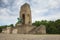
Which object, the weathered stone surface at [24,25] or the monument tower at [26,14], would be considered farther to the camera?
the monument tower at [26,14]

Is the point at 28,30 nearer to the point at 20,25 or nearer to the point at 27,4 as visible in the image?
the point at 20,25

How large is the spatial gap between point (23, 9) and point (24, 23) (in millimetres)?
3301

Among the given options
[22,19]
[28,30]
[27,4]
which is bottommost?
[28,30]

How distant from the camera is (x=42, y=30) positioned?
34.5 meters

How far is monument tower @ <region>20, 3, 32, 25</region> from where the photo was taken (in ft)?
128

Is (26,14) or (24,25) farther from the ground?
(26,14)

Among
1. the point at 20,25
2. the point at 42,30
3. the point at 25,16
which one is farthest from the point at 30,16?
the point at 42,30

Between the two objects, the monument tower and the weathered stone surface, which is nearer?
the weathered stone surface

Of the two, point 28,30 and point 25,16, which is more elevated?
point 25,16

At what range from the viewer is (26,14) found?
39.5 m

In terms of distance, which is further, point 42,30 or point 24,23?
point 24,23

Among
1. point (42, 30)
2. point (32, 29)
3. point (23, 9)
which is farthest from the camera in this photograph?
point (23, 9)

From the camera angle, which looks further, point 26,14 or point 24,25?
point 26,14

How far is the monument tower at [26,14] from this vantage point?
39125 mm
